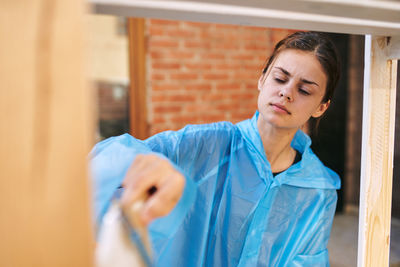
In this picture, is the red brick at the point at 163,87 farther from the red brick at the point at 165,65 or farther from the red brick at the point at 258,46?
the red brick at the point at 258,46

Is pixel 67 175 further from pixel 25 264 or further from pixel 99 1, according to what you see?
pixel 99 1

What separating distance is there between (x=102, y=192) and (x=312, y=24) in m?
0.36

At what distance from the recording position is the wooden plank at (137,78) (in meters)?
2.06

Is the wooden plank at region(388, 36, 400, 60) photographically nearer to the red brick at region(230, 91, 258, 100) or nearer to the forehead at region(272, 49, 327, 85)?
the forehead at region(272, 49, 327, 85)

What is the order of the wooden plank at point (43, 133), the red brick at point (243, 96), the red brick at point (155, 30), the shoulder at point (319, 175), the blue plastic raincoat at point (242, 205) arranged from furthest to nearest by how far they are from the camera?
1. the red brick at point (243, 96)
2. the red brick at point (155, 30)
3. the shoulder at point (319, 175)
4. the blue plastic raincoat at point (242, 205)
5. the wooden plank at point (43, 133)

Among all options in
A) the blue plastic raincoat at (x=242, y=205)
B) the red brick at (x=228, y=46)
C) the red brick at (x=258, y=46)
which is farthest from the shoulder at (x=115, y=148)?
the red brick at (x=258, y=46)

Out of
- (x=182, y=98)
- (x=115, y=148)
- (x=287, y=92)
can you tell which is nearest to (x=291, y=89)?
(x=287, y=92)

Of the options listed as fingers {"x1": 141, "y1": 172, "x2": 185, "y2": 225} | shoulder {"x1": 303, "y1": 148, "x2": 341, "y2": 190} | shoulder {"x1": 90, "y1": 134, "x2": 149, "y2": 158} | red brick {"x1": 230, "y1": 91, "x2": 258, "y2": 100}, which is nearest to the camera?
fingers {"x1": 141, "y1": 172, "x2": 185, "y2": 225}

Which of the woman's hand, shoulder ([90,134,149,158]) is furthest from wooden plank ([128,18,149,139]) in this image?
the woman's hand

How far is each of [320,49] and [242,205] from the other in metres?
0.52

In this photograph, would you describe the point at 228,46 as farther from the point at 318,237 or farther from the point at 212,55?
the point at 318,237

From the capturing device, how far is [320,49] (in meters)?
0.95

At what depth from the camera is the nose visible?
2.93 ft

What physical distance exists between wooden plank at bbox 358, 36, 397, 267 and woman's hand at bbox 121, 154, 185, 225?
0.45 m
